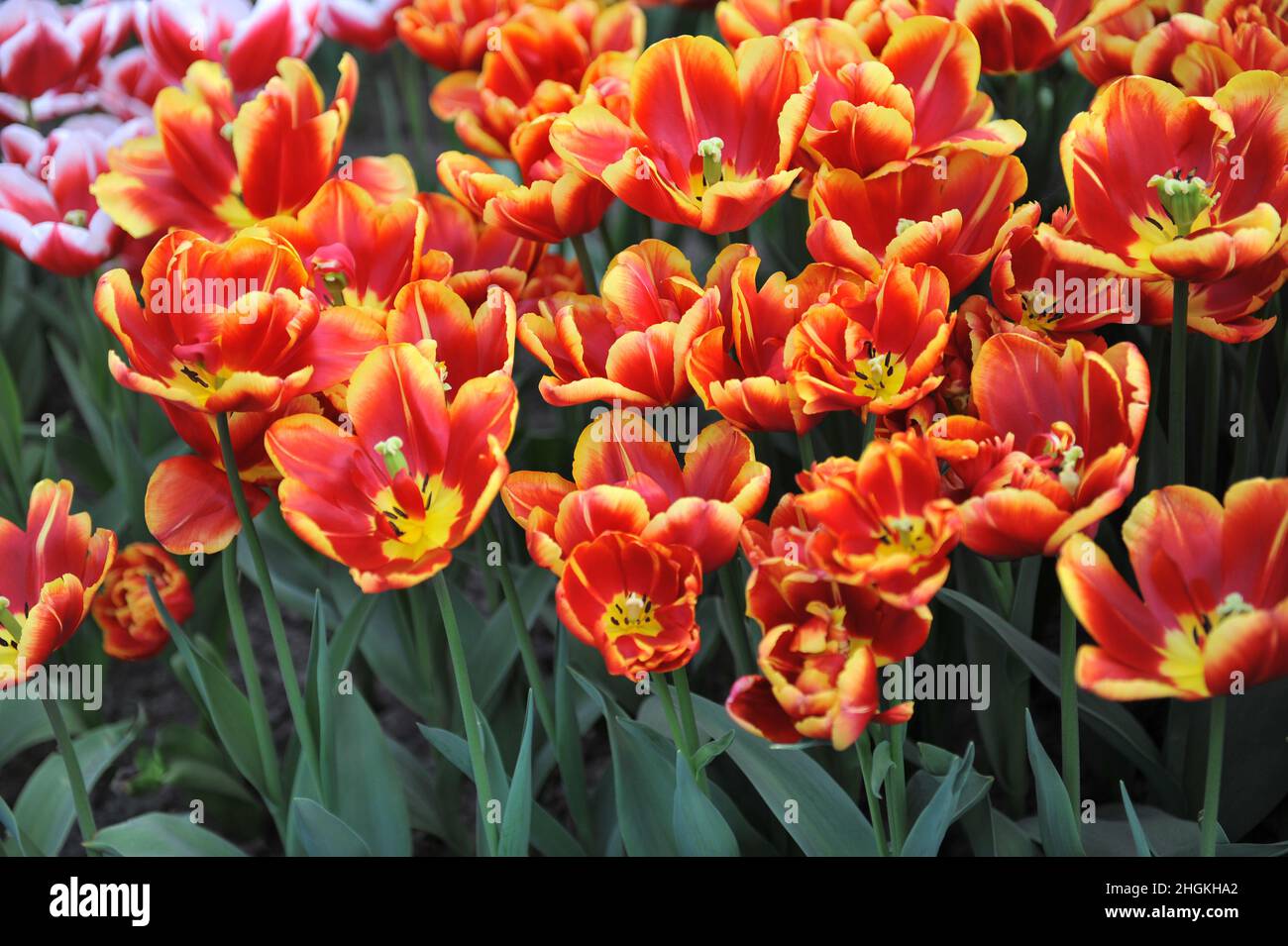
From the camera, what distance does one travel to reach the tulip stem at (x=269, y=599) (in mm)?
1195

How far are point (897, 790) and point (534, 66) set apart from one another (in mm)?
995

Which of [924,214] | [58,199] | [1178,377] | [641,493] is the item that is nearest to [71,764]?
[641,493]

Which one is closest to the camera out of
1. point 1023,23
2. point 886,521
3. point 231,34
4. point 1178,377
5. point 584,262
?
point 886,521

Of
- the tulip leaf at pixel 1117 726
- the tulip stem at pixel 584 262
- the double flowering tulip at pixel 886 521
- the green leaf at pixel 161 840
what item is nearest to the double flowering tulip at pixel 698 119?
the tulip stem at pixel 584 262

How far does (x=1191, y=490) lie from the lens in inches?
39.0

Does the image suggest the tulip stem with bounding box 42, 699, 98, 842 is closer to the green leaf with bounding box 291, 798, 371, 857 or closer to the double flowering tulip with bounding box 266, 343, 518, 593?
the green leaf with bounding box 291, 798, 371, 857

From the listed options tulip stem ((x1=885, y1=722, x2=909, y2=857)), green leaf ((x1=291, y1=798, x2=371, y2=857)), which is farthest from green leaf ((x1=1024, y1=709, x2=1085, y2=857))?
green leaf ((x1=291, y1=798, x2=371, y2=857))

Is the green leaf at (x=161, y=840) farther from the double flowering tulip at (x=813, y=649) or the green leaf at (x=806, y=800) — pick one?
the double flowering tulip at (x=813, y=649)

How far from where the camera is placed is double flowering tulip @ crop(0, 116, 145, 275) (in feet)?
5.32

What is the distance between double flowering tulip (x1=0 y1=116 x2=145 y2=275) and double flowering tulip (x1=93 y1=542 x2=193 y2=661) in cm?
38

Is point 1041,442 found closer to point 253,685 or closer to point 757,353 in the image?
point 757,353

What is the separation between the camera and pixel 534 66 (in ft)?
5.41
